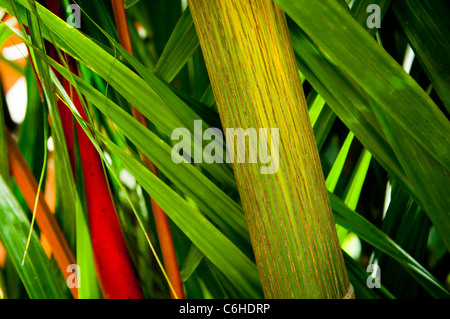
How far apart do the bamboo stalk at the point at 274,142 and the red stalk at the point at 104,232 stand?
194 mm

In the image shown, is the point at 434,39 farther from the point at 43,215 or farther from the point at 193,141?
the point at 43,215

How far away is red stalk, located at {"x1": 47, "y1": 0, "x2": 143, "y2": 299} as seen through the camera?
0.42 m

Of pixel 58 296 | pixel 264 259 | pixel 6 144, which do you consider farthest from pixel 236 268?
pixel 6 144

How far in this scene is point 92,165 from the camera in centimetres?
42

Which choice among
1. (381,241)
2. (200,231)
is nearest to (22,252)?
(200,231)

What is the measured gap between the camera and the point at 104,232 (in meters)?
0.43

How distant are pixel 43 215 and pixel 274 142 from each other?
0.29 metres

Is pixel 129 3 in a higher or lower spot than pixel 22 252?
higher

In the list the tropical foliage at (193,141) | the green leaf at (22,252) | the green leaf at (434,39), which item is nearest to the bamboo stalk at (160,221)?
the tropical foliage at (193,141)

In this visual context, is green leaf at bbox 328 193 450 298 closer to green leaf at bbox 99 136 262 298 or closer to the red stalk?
green leaf at bbox 99 136 262 298

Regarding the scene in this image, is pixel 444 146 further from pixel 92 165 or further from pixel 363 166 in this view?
pixel 92 165

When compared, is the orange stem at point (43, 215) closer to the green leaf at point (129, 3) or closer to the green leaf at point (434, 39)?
the green leaf at point (129, 3)

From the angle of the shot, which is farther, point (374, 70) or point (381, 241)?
point (381, 241)

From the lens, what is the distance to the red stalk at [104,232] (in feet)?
1.37
